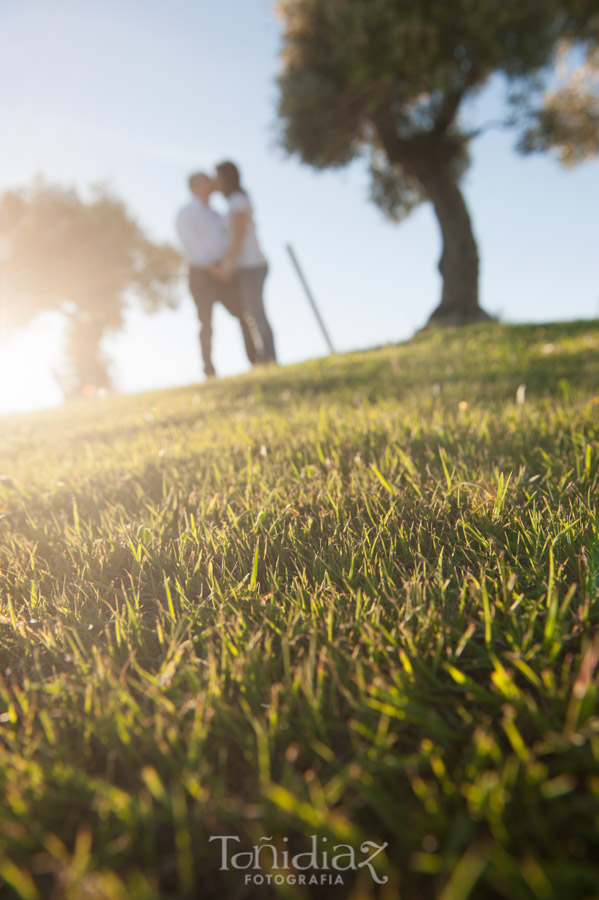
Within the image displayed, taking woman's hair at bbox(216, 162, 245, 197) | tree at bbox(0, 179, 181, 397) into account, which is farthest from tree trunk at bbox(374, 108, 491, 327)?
tree at bbox(0, 179, 181, 397)

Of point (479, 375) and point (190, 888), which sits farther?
point (479, 375)

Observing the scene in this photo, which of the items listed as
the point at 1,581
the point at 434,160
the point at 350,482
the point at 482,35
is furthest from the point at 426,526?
the point at 434,160

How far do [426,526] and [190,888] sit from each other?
1.19 metres

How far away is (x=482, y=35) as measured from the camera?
35.7ft

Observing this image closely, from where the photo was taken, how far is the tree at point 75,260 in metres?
28.3

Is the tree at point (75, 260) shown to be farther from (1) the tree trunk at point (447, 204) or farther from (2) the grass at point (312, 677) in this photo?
(2) the grass at point (312, 677)

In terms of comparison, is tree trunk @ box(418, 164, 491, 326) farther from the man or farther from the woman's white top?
the man

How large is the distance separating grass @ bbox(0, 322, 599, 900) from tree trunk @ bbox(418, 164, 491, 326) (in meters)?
12.6

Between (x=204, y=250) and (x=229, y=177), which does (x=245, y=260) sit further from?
(x=229, y=177)

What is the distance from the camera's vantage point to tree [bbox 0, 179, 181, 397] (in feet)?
92.7

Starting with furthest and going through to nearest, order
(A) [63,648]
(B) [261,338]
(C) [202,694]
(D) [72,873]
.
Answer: (B) [261,338] < (A) [63,648] < (C) [202,694] < (D) [72,873]

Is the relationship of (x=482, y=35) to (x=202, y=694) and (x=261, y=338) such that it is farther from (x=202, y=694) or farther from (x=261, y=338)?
(x=202, y=694)

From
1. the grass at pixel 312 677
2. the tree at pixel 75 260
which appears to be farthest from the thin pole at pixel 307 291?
the tree at pixel 75 260

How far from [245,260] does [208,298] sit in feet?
3.44
